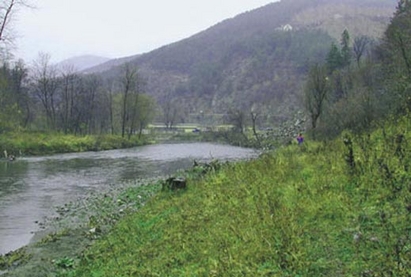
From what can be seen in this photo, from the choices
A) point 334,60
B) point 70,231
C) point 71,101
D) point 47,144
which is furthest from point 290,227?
point 71,101

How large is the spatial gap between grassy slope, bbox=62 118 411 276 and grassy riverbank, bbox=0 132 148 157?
150ft

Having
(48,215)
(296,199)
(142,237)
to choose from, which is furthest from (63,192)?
(296,199)

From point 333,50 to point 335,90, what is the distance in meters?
20.0

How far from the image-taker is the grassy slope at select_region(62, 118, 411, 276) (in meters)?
6.62

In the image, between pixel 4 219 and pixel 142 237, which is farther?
pixel 4 219

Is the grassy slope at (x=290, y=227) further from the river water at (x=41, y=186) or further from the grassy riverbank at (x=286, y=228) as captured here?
the river water at (x=41, y=186)

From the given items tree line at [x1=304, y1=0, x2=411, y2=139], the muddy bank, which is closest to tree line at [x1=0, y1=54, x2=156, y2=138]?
tree line at [x1=304, y1=0, x2=411, y2=139]

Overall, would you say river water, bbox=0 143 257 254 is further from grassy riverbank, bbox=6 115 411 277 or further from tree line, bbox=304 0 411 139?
tree line, bbox=304 0 411 139

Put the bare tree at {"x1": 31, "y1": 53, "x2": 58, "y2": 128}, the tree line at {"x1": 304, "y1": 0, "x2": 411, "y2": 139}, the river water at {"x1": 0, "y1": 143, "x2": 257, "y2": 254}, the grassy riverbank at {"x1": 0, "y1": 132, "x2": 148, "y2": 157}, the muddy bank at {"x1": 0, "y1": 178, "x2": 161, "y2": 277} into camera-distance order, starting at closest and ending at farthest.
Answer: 1. the muddy bank at {"x1": 0, "y1": 178, "x2": 161, "y2": 277}
2. the river water at {"x1": 0, "y1": 143, "x2": 257, "y2": 254}
3. the tree line at {"x1": 304, "y1": 0, "x2": 411, "y2": 139}
4. the grassy riverbank at {"x1": 0, "y1": 132, "x2": 148, "y2": 157}
5. the bare tree at {"x1": 31, "y1": 53, "x2": 58, "y2": 128}

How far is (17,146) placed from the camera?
5425 centimetres

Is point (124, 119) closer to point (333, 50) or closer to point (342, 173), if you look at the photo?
point (333, 50)

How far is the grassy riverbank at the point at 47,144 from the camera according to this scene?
177 ft

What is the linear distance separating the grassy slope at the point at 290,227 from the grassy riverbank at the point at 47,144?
45.6m

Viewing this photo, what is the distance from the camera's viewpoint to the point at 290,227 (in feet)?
25.5
